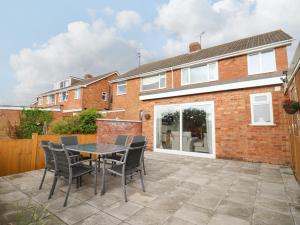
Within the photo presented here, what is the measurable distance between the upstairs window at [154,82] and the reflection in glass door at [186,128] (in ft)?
16.4

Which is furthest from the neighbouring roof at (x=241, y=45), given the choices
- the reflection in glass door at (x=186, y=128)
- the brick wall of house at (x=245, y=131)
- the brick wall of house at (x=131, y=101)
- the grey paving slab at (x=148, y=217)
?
the grey paving slab at (x=148, y=217)

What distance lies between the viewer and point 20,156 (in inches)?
205

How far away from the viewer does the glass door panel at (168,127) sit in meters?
8.54

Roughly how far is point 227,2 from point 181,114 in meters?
7.50

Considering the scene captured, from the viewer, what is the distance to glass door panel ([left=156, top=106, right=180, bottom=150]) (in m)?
8.54

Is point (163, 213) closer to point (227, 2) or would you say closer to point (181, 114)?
point (181, 114)

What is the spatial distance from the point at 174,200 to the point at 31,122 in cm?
1068

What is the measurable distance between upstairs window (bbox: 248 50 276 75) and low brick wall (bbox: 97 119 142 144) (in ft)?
26.8

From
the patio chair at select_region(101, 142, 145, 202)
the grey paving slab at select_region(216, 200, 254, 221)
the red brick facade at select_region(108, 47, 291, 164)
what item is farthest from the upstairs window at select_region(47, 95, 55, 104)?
the grey paving slab at select_region(216, 200, 254, 221)

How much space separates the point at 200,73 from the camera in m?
12.0

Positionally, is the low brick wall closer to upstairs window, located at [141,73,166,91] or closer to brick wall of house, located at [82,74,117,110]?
upstairs window, located at [141,73,166,91]

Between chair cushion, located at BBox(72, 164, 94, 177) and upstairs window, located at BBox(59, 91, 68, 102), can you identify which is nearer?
chair cushion, located at BBox(72, 164, 94, 177)

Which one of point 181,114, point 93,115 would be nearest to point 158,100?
point 181,114

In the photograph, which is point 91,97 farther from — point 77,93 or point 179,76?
point 179,76
